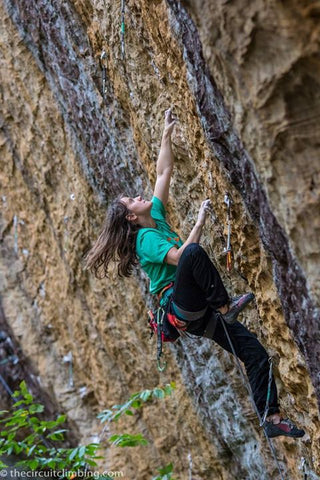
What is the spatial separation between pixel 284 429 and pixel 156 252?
1398mm

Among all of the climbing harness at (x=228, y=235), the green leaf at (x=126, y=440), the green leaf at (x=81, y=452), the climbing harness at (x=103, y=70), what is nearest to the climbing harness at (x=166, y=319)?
the climbing harness at (x=228, y=235)

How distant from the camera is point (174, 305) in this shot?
4598 mm

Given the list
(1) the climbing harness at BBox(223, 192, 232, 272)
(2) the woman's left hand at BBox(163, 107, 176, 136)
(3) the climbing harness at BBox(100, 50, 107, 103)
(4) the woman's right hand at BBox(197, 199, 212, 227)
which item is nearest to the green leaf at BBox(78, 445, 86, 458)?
(1) the climbing harness at BBox(223, 192, 232, 272)

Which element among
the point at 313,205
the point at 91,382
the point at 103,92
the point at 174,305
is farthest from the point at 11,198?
the point at 313,205

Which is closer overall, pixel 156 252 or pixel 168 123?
pixel 156 252

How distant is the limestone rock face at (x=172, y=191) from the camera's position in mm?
3338

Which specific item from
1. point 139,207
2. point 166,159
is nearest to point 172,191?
point 166,159

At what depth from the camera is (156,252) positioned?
4.62 m

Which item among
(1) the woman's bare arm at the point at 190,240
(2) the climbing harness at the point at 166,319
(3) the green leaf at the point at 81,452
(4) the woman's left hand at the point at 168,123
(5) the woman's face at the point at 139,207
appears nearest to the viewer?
(1) the woman's bare arm at the point at 190,240

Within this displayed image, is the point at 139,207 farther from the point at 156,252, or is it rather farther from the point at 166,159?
the point at 166,159

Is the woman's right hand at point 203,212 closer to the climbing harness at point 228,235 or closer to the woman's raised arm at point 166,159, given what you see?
the climbing harness at point 228,235

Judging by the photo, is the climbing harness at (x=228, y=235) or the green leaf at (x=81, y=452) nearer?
the climbing harness at (x=228, y=235)

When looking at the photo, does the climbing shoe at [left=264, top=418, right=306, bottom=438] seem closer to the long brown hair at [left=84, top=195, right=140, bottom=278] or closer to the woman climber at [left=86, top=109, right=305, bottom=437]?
the woman climber at [left=86, top=109, right=305, bottom=437]

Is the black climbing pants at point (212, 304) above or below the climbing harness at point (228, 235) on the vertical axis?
below
